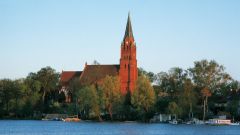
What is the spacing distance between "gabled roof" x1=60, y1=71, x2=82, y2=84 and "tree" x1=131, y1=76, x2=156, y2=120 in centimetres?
5056

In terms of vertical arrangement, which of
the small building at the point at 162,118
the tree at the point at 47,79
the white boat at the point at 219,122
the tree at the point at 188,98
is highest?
the tree at the point at 47,79

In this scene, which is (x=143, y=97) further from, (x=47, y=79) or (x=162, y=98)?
(x=47, y=79)

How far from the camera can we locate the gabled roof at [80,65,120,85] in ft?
504

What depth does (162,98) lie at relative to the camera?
414ft

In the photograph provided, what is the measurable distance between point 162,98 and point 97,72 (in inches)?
1411

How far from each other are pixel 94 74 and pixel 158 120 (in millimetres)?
40849

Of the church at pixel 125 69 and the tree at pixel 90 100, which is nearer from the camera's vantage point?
the tree at pixel 90 100

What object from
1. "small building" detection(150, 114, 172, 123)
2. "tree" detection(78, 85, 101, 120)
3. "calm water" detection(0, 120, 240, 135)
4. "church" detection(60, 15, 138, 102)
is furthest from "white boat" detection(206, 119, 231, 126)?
"church" detection(60, 15, 138, 102)

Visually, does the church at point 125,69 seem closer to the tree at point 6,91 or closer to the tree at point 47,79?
the tree at point 47,79

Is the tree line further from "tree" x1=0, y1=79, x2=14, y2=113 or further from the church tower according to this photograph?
the church tower

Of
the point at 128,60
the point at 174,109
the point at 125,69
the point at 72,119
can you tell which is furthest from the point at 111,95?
the point at 128,60

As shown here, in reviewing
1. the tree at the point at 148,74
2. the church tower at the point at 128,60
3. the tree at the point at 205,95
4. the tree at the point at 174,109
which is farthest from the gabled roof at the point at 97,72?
the tree at the point at 174,109

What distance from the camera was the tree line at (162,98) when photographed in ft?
384

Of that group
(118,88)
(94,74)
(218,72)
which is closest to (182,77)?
(218,72)
